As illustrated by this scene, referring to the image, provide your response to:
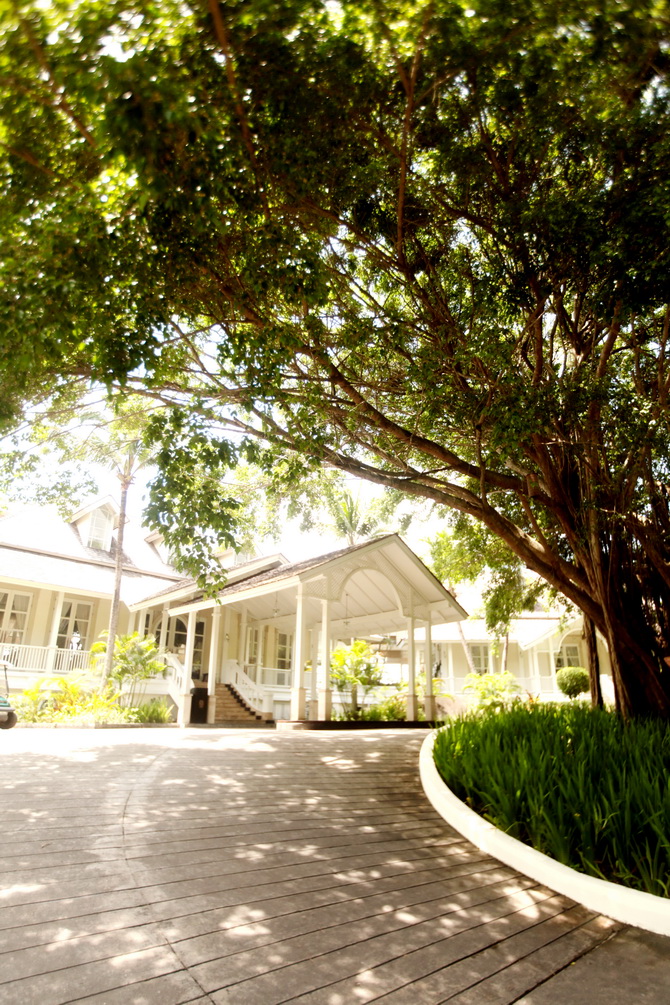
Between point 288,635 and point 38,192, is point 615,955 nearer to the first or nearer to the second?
point 38,192

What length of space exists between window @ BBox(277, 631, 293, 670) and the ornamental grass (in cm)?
1543

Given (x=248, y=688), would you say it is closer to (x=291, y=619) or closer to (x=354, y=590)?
(x=291, y=619)

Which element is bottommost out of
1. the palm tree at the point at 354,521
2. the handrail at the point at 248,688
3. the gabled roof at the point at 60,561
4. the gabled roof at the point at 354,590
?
the handrail at the point at 248,688

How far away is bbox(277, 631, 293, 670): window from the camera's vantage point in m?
22.3

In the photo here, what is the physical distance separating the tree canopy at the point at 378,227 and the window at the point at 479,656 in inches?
805

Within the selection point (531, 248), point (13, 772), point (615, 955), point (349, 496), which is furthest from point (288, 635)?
point (615, 955)

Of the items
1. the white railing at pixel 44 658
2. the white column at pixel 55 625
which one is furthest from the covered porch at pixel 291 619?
the white column at pixel 55 625

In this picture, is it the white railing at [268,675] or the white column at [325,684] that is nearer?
the white column at [325,684]

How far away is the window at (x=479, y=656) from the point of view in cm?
2909

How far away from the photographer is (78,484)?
12391 millimetres

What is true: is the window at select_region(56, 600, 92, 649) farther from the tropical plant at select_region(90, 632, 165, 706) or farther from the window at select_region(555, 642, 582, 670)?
the window at select_region(555, 642, 582, 670)

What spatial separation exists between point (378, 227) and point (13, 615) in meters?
16.9

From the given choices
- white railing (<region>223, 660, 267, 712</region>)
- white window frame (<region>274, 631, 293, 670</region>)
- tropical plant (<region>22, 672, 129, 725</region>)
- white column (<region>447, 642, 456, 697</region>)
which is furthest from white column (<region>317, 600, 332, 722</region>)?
white column (<region>447, 642, 456, 697</region>)

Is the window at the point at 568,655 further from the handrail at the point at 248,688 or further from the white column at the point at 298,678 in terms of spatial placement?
the white column at the point at 298,678
